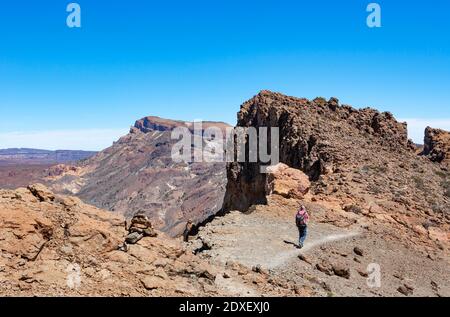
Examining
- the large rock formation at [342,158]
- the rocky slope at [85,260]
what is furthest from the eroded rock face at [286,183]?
the rocky slope at [85,260]

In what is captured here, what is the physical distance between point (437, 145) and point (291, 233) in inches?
1272

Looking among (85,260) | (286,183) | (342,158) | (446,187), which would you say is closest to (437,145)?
(446,187)

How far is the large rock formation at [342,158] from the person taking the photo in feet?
93.9

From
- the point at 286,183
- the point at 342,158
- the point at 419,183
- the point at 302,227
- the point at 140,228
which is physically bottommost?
the point at 302,227

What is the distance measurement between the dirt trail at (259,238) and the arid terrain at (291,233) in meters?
0.09

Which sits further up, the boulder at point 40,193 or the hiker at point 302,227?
the boulder at point 40,193

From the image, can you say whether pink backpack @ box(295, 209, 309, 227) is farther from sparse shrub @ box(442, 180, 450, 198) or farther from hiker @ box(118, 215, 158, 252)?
sparse shrub @ box(442, 180, 450, 198)

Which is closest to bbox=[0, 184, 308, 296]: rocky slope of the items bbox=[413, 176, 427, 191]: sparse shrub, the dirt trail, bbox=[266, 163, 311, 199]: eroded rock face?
the dirt trail

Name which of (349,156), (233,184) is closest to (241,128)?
(233,184)

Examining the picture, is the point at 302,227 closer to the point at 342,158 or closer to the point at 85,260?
the point at 85,260

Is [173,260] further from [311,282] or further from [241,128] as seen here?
[241,128]

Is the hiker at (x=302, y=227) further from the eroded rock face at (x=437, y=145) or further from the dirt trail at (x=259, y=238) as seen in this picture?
the eroded rock face at (x=437, y=145)

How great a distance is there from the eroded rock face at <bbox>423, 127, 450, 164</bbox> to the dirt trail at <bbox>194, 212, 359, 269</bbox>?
86.0ft

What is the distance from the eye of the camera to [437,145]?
46594 mm
